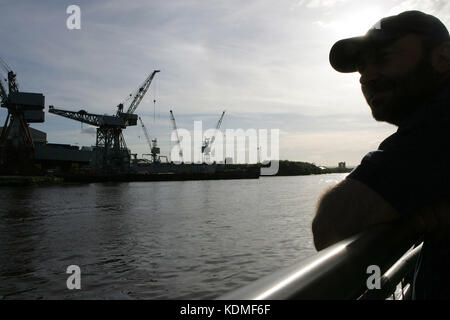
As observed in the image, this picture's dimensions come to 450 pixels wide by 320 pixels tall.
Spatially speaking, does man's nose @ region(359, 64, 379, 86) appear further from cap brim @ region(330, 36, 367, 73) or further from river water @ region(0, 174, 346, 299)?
river water @ region(0, 174, 346, 299)

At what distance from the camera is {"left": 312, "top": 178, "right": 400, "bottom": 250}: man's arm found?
1061 mm

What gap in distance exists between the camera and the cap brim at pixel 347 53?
5.07 ft

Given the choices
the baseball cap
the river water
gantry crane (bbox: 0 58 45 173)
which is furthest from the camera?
gantry crane (bbox: 0 58 45 173)

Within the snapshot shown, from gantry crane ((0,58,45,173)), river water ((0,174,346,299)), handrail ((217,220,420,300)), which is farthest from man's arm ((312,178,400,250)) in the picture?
gantry crane ((0,58,45,173))

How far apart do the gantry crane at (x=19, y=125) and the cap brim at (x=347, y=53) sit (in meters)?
75.1

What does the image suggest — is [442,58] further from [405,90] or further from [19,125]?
[19,125]

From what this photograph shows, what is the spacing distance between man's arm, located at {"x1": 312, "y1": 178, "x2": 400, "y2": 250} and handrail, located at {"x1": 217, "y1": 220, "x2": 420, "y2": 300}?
5 centimetres

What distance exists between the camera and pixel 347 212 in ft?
3.62

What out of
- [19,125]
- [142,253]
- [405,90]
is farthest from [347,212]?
[19,125]
